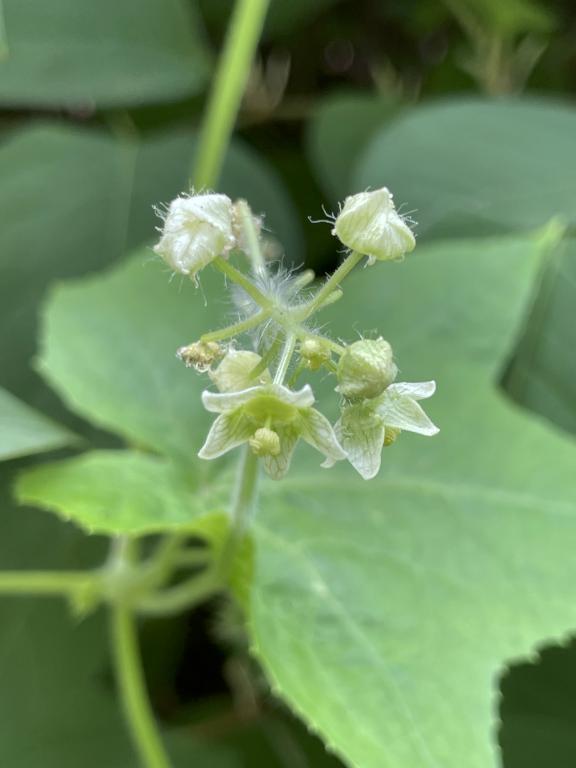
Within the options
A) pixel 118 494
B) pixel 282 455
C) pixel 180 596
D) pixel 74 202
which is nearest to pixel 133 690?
pixel 180 596

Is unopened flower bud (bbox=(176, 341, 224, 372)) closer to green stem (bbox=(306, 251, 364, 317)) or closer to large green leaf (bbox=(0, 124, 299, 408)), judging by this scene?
green stem (bbox=(306, 251, 364, 317))

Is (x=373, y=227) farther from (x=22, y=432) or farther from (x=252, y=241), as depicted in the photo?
(x=22, y=432)

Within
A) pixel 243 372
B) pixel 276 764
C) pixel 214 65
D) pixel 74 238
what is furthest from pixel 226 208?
pixel 214 65

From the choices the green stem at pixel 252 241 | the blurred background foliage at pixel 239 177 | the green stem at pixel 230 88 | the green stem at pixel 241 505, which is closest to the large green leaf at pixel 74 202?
the blurred background foliage at pixel 239 177

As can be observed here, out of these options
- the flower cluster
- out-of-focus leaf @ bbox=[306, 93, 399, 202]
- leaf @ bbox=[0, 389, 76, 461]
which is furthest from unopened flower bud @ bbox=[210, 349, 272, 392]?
out-of-focus leaf @ bbox=[306, 93, 399, 202]

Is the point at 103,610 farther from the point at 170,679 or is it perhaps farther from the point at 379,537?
the point at 379,537

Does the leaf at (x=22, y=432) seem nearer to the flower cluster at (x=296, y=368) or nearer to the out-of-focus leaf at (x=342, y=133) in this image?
the flower cluster at (x=296, y=368)
